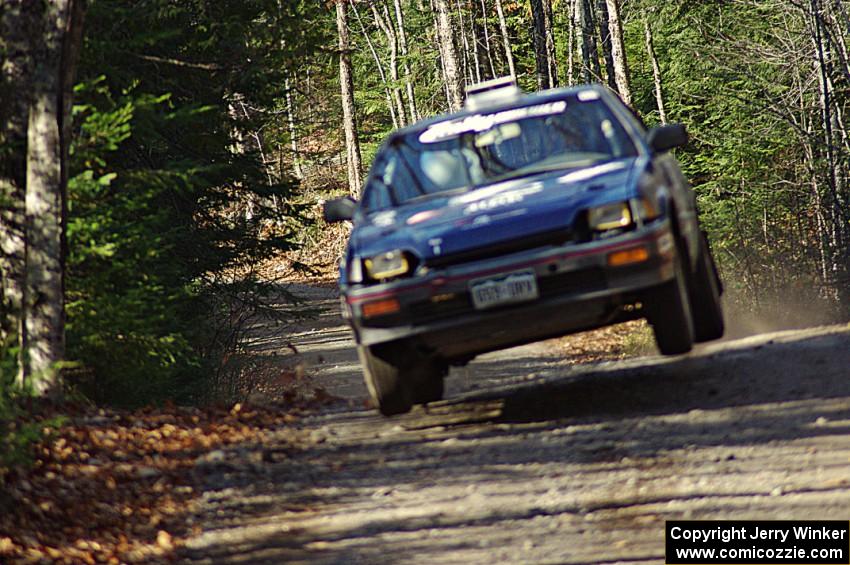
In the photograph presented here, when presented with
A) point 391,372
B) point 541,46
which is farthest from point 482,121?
point 541,46

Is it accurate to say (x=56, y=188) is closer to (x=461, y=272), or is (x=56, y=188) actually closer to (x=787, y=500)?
(x=461, y=272)

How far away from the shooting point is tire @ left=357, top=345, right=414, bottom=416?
793cm

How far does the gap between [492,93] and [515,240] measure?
91.8 inches

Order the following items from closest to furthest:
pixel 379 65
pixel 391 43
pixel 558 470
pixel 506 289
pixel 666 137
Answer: pixel 558 470
pixel 506 289
pixel 666 137
pixel 391 43
pixel 379 65

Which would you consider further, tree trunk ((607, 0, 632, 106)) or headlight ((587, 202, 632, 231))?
tree trunk ((607, 0, 632, 106))

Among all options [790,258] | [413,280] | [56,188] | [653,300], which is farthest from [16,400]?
[790,258]

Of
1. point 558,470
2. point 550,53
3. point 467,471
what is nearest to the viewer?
point 558,470

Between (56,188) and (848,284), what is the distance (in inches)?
492

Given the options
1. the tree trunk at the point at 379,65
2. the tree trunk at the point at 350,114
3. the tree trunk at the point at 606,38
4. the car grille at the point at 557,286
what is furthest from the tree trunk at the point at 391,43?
the car grille at the point at 557,286

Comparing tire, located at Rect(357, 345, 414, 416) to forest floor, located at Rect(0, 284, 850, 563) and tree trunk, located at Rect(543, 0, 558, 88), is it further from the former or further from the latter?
tree trunk, located at Rect(543, 0, 558, 88)

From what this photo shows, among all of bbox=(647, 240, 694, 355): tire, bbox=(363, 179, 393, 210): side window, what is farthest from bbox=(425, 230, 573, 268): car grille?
bbox=(363, 179, 393, 210): side window

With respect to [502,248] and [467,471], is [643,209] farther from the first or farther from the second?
[467,471]

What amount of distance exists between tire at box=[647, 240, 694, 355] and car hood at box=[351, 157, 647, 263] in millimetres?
709

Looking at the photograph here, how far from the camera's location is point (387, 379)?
8.04 metres
